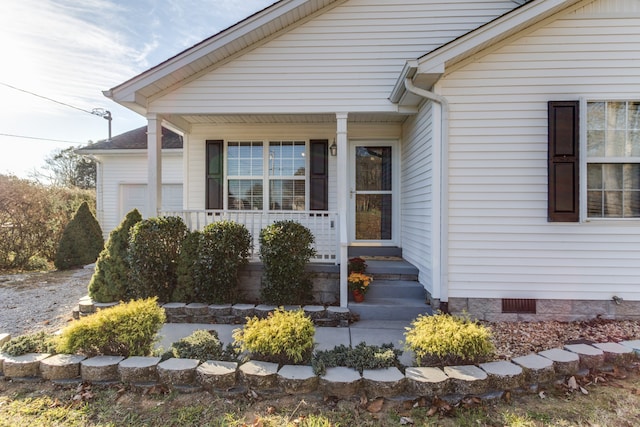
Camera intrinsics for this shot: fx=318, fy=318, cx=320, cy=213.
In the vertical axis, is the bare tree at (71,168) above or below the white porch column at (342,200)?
above

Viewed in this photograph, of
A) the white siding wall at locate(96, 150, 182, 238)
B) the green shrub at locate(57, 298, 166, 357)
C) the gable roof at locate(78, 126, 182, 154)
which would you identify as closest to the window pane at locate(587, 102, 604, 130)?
the green shrub at locate(57, 298, 166, 357)

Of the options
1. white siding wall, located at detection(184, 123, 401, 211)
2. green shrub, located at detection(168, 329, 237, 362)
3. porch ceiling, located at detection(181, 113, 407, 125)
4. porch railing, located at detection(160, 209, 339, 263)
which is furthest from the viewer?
white siding wall, located at detection(184, 123, 401, 211)

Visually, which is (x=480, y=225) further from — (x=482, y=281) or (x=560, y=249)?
(x=560, y=249)

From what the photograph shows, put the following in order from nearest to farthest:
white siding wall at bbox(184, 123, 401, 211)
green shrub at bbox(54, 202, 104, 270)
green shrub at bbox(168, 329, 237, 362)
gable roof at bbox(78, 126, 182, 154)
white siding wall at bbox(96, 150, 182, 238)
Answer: green shrub at bbox(168, 329, 237, 362)
white siding wall at bbox(184, 123, 401, 211)
green shrub at bbox(54, 202, 104, 270)
gable roof at bbox(78, 126, 182, 154)
white siding wall at bbox(96, 150, 182, 238)

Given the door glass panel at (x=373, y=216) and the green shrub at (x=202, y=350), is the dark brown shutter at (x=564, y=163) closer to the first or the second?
the door glass panel at (x=373, y=216)

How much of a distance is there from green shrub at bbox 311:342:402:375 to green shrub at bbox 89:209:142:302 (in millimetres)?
3302

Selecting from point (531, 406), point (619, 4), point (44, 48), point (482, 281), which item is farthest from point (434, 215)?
point (44, 48)

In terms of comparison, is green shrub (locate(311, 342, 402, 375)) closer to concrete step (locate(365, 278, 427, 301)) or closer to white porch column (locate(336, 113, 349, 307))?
white porch column (locate(336, 113, 349, 307))

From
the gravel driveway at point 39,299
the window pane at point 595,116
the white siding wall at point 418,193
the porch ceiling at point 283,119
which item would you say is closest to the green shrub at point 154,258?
the gravel driveway at point 39,299

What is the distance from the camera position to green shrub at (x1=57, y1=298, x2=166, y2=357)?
2.68m

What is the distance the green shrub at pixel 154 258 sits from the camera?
4.36 metres

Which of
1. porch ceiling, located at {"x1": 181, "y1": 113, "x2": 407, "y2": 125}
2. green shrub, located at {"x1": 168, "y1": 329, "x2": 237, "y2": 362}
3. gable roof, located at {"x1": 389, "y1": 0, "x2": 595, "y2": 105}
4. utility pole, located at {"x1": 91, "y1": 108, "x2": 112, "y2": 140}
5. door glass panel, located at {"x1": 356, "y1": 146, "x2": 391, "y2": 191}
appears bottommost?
green shrub, located at {"x1": 168, "y1": 329, "x2": 237, "y2": 362}

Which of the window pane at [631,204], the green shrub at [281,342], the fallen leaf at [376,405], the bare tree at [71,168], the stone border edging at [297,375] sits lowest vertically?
the fallen leaf at [376,405]

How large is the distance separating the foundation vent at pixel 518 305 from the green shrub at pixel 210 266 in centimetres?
360
